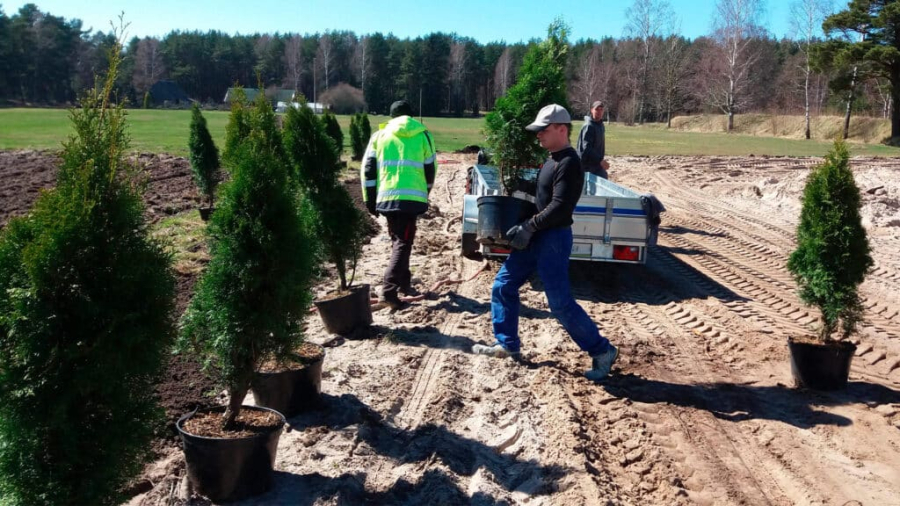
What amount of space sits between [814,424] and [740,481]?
3.97 feet

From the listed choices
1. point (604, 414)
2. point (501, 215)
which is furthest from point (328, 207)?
point (604, 414)

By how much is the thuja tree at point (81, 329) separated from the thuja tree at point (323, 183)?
350 cm

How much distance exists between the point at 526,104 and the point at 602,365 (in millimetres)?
4772

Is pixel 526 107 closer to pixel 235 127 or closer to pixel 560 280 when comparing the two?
pixel 235 127

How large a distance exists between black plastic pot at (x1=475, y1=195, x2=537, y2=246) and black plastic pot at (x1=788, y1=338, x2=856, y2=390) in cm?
254

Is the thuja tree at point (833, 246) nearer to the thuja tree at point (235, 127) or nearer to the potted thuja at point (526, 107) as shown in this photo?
the potted thuja at point (526, 107)

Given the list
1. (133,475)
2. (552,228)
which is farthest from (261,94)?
(133,475)

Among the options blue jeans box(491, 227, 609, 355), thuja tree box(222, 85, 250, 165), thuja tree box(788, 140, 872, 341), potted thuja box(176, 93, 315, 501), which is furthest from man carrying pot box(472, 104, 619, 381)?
thuja tree box(222, 85, 250, 165)

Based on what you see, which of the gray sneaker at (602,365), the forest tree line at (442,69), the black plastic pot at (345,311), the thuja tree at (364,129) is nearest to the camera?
the gray sneaker at (602,365)

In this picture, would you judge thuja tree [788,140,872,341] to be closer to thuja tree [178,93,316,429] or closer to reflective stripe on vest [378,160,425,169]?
reflective stripe on vest [378,160,425,169]

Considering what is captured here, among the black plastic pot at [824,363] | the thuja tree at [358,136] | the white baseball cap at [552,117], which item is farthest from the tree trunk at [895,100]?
the white baseball cap at [552,117]

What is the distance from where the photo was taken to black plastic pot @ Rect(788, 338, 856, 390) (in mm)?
5648

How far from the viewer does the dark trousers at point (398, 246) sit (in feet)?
25.0

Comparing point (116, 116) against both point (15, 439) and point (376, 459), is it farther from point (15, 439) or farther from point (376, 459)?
point (376, 459)
